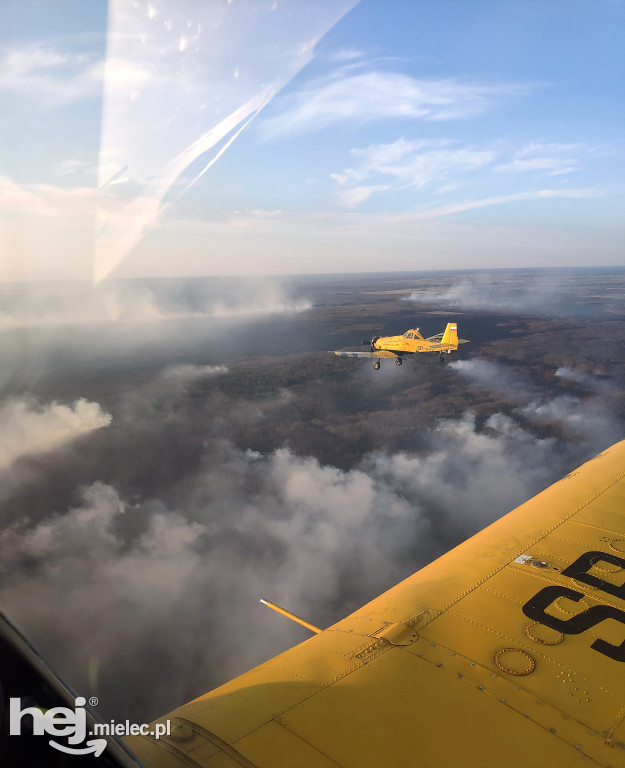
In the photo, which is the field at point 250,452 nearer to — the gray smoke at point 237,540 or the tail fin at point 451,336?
the gray smoke at point 237,540

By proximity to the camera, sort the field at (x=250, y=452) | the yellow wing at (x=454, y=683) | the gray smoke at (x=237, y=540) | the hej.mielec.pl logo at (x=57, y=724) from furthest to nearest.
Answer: the gray smoke at (x=237, y=540), the field at (x=250, y=452), the yellow wing at (x=454, y=683), the hej.mielec.pl logo at (x=57, y=724)

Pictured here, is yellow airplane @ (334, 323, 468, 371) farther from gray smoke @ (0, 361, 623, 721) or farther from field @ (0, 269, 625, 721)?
gray smoke @ (0, 361, 623, 721)

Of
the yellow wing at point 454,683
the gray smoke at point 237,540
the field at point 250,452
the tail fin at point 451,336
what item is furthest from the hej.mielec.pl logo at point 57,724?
the gray smoke at point 237,540

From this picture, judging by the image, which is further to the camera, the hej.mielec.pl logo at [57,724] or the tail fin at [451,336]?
the tail fin at [451,336]

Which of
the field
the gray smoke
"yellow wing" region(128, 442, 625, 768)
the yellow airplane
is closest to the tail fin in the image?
the yellow airplane

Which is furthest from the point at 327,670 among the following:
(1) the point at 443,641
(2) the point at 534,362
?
(2) the point at 534,362

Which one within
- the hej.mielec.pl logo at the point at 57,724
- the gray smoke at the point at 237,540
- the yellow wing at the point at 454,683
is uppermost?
the hej.mielec.pl logo at the point at 57,724
